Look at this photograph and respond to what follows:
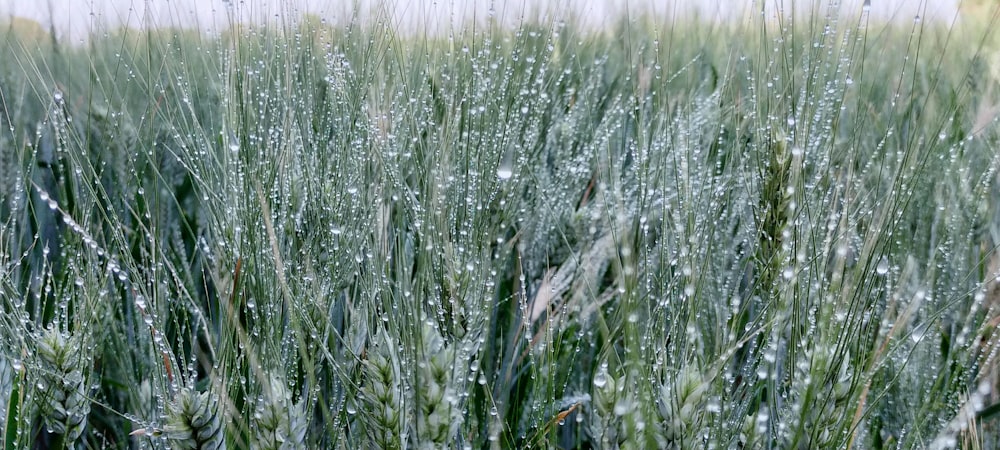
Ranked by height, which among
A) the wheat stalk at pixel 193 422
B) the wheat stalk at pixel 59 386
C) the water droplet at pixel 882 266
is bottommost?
the wheat stalk at pixel 59 386

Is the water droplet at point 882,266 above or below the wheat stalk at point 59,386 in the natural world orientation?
above

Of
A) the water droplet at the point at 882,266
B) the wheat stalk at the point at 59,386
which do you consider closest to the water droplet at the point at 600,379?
the water droplet at the point at 882,266

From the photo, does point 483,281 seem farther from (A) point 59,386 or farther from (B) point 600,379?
(A) point 59,386

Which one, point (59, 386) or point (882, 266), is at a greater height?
point (882, 266)

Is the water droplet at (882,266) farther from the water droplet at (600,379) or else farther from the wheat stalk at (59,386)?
the wheat stalk at (59,386)

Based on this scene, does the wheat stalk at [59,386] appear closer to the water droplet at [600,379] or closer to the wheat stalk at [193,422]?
the wheat stalk at [193,422]

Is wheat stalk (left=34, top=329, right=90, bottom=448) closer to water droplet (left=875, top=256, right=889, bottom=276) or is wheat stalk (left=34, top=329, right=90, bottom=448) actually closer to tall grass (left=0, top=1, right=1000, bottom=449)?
tall grass (left=0, top=1, right=1000, bottom=449)

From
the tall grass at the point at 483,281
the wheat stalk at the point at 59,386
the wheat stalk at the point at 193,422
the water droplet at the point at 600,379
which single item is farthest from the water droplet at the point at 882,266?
the wheat stalk at the point at 59,386

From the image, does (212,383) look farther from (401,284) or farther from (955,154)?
(955,154)

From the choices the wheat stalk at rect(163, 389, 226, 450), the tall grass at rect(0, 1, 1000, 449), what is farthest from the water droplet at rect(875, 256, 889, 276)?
the wheat stalk at rect(163, 389, 226, 450)

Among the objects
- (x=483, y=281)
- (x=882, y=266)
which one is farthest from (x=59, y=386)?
(x=882, y=266)

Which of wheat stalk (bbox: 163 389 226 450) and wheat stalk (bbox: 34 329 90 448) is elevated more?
wheat stalk (bbox: 163 389 226 450)

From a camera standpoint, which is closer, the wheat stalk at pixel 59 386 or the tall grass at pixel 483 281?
the tall grass at pixel 483 281

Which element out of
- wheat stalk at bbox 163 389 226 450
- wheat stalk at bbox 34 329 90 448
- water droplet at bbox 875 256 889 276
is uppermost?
water droplet at bbox 875 256 889 276
